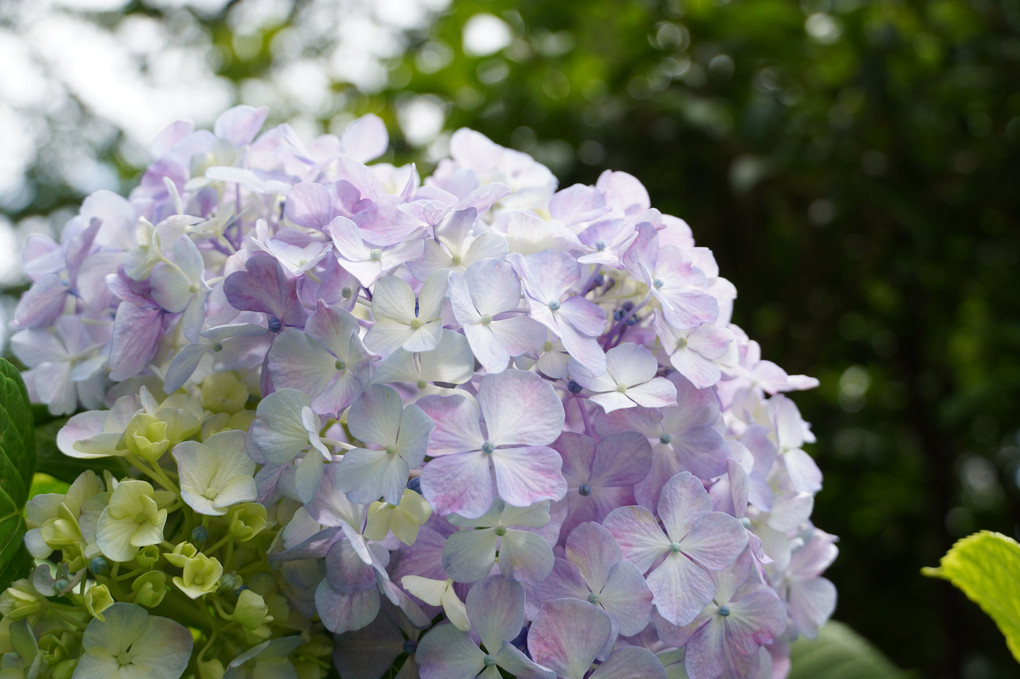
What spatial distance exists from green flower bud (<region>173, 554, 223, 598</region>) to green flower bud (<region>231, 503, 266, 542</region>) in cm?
1

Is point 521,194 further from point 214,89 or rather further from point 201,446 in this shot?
point 214,89

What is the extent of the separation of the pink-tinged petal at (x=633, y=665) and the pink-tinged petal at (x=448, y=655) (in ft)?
0.14

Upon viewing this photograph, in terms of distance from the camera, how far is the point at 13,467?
0.34 meters

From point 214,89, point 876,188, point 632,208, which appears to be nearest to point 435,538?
point 632,208

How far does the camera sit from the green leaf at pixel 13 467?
1.07 ft

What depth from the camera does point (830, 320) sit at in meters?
1.04

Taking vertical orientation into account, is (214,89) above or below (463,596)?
below

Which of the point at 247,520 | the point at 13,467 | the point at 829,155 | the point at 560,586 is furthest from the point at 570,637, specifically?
the point at 829,155

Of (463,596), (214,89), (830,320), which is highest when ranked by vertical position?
(463,596)

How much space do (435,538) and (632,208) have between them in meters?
0.19

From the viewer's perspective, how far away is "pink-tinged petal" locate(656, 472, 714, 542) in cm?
31

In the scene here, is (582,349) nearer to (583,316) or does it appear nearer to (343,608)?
(583,316)

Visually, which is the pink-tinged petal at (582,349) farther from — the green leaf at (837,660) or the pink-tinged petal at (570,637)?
the green leaf at (837,660)

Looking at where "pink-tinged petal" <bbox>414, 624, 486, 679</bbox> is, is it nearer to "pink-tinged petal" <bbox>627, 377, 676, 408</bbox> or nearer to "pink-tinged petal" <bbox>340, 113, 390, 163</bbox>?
"pink-tinged petal" <bbox>627, 377, 676, 408</bbox>
